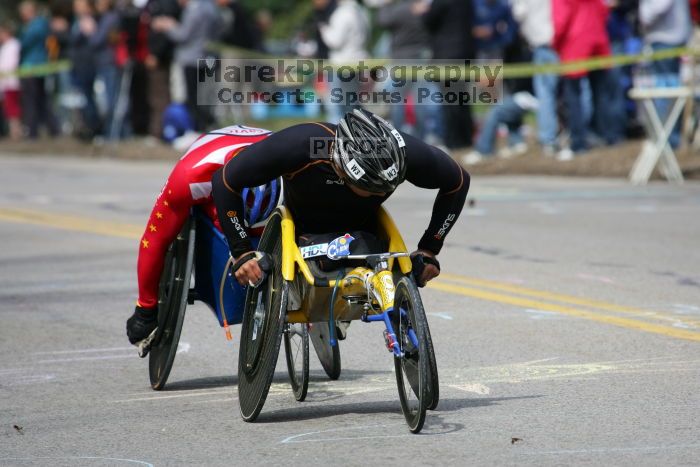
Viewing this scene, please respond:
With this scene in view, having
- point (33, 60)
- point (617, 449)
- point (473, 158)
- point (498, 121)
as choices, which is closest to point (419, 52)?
point (498, 121)

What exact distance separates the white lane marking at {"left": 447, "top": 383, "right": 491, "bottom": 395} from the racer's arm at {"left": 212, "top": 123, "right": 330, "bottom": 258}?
128 cm

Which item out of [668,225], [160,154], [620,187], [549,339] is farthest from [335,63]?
[549,339]

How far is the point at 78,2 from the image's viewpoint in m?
25.8

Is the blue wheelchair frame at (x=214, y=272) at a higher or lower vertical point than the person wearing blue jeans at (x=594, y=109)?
higher

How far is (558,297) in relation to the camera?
9.64 m

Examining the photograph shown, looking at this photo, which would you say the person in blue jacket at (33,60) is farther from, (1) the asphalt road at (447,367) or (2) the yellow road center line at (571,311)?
(2) the yellow road center line at (571,311)

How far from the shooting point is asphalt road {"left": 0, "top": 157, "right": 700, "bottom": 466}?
5.72 m

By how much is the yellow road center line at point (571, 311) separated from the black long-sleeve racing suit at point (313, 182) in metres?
2.32

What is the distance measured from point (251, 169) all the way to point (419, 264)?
0.83 m

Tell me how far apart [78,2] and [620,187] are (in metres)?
12.3

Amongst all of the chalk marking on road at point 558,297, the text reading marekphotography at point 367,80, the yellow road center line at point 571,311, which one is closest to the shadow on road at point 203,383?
the yellow road center line at point 571,311

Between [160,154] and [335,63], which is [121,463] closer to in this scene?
[335,63]

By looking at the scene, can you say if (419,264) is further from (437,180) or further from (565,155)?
(565,155)

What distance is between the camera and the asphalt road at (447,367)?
18.8ft
